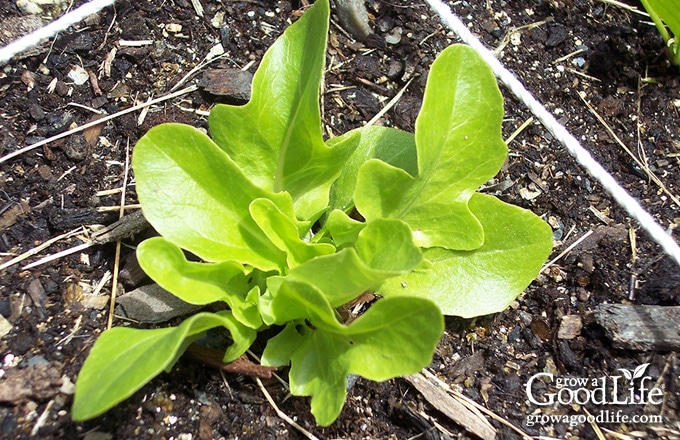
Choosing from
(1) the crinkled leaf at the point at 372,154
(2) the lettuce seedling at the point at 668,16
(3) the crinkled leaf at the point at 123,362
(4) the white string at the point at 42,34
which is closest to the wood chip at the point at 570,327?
(1) the crinkled leaf at the point at 372,154

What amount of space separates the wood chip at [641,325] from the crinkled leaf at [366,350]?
579 millimetres

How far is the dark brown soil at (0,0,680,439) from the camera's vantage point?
1.25m

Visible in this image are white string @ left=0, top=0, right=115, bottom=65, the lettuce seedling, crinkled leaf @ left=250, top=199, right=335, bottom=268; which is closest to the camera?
crinkled leaf @ left=250, top=199, right=335, bottom=268

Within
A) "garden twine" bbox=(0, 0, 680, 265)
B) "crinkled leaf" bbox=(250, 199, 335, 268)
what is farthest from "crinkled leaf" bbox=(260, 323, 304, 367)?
"garden twine" bbox=(0, 0, 680, 265)

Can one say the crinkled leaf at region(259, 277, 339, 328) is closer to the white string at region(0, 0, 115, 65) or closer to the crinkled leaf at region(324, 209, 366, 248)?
the crinkled leaf at region(324, 209, 366, 248)

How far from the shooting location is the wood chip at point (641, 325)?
1360 millimetres

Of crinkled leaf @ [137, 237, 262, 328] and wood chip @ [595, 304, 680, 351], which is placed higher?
crinkled leaf @ [137, 237, 262, 328]

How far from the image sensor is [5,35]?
62.8 inches

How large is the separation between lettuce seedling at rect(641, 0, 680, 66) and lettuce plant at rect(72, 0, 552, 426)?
780 mm

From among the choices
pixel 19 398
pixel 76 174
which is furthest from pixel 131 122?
pixel 19 398

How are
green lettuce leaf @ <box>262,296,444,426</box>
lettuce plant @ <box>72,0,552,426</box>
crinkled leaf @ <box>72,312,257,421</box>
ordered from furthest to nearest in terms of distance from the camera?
lettuce plant @ <box>72,0,552,426</box>
green lettuce leaf @ <box>262,296,444,426</box>
crinkled leaf @ <box>72,312,257,421</box>

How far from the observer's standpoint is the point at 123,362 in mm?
965

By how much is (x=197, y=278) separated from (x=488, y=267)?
570 millimetres

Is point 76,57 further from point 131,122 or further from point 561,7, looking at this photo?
point 561,7
